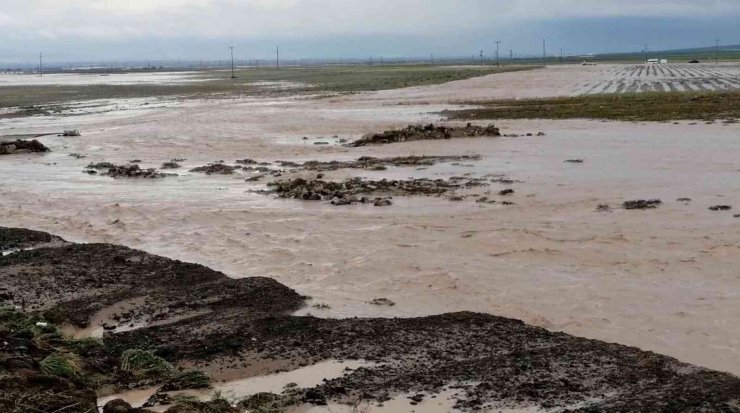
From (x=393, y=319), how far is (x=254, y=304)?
1.80 m

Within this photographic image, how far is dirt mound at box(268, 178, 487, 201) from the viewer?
53.4 feet

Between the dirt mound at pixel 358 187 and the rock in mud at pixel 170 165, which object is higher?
the rock in mud at pixel 170 165

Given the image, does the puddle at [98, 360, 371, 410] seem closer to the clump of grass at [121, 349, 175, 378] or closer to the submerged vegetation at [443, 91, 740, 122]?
the clump of grass at [121, 349, 175, 378]

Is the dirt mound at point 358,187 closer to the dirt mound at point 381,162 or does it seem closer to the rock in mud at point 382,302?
the dirt mound at point 381,162

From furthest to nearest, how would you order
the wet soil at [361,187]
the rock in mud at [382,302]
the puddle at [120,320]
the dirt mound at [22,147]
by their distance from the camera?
the dirt mound at [22,147] < the wet soil at [361,187] < the rock in mud at [382,302] < the puddle at [120,320]

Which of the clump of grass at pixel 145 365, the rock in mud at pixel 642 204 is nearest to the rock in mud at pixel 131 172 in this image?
the rock in mud at pixel 642 204

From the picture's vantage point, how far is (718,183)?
16094 mm

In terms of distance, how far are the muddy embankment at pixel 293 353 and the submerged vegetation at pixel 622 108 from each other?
75.8 ft

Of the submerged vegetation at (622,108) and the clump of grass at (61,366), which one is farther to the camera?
the submerged vegetation at (622,108)

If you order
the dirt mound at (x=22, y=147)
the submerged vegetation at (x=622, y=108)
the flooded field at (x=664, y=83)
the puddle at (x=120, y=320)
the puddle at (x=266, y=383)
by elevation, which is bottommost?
Answer: the puddle at (x=266, y=383)

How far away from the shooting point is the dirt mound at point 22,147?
85.8 feet

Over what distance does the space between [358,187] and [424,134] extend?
31.7 feet

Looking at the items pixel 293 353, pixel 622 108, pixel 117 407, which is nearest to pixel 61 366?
pixel 117 407

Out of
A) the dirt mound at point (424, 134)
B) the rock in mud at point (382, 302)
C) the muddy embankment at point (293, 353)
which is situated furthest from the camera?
the dirt mound at point (424, 134)
